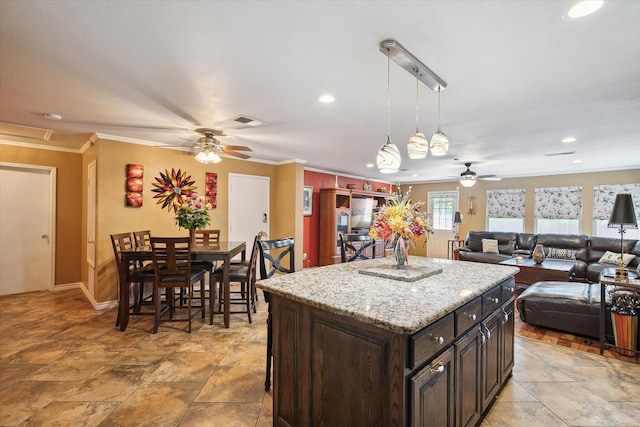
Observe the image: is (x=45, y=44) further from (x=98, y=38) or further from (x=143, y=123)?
(x=143, y=123)

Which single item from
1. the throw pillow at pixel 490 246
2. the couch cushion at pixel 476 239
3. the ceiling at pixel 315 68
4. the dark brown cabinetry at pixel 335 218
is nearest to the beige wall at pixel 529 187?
the couch cushion at pixel 476 239

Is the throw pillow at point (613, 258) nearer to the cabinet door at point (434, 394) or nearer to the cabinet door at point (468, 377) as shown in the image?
the cabinet door at point (468, 377)

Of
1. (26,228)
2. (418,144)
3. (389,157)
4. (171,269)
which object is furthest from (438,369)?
(26,228)

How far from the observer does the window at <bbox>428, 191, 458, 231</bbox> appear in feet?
28.7

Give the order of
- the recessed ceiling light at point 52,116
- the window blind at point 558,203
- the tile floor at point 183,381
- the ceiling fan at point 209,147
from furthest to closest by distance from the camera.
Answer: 1. the window blind at point 558,203
2. the ceiling fan at point 209,147
3. the recessed ceiling light at point 52,116
4. the tile floor at point 183,381

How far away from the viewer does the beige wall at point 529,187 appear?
639cm

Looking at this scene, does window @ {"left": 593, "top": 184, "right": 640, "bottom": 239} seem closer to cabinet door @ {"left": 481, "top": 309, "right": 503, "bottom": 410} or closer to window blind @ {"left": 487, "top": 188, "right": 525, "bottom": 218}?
window blind @ {"left": 487, "top": 188, "right": 525, "bottom": 218}

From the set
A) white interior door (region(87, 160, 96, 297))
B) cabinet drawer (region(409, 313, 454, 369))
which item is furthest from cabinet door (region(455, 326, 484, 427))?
white interior door (region(87, 160, 96, 297))

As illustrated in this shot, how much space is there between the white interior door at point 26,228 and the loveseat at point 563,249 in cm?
822

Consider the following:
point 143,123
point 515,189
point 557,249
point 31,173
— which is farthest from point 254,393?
point 515,189

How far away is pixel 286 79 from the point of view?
227 cm

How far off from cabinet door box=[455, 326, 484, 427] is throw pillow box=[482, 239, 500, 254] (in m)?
5.85

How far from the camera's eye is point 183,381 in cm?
235

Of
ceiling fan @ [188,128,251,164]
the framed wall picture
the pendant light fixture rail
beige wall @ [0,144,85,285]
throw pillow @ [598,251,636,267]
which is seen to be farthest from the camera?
the framed wall picture
